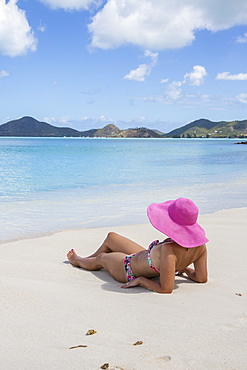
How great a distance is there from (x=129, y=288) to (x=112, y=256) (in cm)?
60

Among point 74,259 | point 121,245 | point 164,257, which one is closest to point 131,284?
point 164,257

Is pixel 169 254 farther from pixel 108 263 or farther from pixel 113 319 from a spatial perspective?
pixel 108 263

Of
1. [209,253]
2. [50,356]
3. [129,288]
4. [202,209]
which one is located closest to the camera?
[50,356]

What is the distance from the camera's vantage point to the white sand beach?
8.85 feet

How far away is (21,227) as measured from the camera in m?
8.56

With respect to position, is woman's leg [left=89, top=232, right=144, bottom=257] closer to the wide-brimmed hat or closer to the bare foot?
the bare foot

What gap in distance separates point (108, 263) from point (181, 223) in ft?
4.00

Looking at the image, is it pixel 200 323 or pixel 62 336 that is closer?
pixel 62 336

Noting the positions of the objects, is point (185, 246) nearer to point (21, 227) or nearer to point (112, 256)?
point (112, 256)

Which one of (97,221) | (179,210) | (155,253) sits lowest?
(97,221)

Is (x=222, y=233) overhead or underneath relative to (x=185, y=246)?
underneath

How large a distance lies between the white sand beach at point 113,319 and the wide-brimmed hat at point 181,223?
1.99 feet

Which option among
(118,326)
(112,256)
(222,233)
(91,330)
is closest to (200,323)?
(118,326)

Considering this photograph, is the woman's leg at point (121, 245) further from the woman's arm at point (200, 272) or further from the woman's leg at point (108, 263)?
the woman's arm at point (200, 272)
